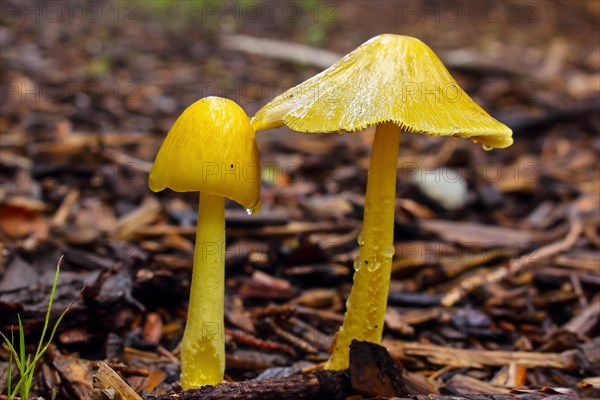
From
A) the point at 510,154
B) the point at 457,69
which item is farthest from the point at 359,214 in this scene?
the point at 457,69

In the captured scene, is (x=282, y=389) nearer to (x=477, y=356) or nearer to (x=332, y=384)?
(x=332, y=384)

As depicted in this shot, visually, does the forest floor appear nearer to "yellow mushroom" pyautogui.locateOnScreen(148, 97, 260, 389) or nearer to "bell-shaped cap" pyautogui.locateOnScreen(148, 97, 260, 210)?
"yellow mushroom" pyautogui.locateOnScreen(148, 97, 260, 389)

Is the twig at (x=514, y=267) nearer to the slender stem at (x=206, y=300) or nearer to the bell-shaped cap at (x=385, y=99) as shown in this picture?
the bell-shaped cap at (x=385, y=99)

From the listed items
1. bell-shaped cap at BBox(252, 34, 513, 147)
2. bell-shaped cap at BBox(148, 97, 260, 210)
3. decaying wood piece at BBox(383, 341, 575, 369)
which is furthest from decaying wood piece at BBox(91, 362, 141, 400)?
decaying wood piece at BBox(383, 341, 575, 369)

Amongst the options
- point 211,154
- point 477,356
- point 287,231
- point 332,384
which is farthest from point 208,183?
point 287,231

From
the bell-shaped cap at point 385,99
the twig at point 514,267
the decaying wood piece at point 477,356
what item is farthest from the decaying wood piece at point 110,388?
the twig at point 514,267

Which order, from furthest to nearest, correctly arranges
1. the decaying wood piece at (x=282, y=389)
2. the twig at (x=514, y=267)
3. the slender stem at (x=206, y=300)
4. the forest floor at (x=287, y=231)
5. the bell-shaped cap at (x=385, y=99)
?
the twig at (x=514, y=267)
the forest floor at (x=287, y=231)
the slender stem at (x=206, y=300)
the decaying wood piece at (x=282, y=389)
the bell-shaped cap at (x=385, y=99)

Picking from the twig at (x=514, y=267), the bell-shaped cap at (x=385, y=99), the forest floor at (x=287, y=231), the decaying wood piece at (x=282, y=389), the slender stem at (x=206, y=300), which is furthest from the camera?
the twig at (x=514, y=267)

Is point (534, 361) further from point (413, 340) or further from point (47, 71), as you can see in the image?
point (47, 71)
